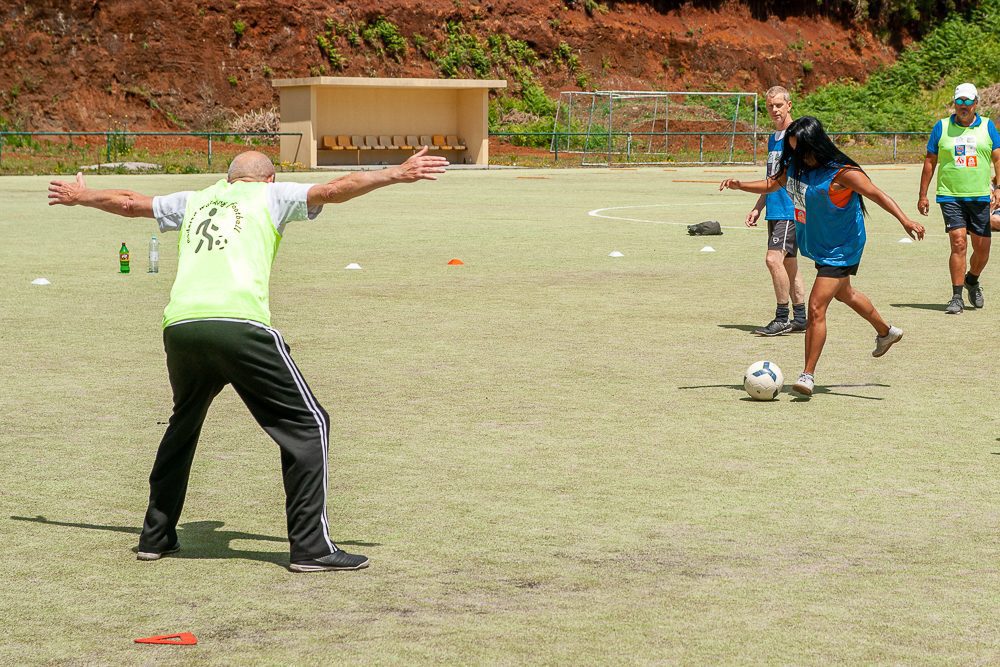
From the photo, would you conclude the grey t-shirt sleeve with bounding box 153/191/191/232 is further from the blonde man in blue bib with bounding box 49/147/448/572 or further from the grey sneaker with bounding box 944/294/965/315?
the grey sneaker with bounding box 944/294/965/315

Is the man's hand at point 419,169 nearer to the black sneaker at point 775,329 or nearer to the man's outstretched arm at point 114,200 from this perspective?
the man's outstretched arm at point 114,200

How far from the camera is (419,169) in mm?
6480

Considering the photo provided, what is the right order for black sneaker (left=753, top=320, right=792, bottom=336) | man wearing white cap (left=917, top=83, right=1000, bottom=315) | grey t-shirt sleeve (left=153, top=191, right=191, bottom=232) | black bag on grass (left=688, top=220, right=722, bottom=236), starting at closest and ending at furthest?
grey t-shirt sleeve (left=153, top=191, right=191, bottom=232), black sneaker (left=753, top=320, right=792, bottom=336), man wearing white cap (left=917, top=83, right=1000, bottom=315), black bag on grass (left=688, top=220, right=722, bottom=236)

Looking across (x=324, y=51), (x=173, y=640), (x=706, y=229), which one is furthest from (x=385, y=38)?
(x=173, y=640)

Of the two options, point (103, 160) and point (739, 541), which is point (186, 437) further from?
point (103, 160)

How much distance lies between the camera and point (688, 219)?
27.8 m

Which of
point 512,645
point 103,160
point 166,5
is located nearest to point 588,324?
point 512,645

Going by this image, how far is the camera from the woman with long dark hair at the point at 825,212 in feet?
33.5

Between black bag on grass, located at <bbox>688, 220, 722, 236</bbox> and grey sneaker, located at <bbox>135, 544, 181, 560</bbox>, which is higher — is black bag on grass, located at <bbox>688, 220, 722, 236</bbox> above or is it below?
below

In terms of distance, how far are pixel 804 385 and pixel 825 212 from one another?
1.26 m

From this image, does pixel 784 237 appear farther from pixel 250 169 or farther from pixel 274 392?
pixel 274 392

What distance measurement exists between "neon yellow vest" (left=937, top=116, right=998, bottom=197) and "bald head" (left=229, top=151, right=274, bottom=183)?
9.79 meters

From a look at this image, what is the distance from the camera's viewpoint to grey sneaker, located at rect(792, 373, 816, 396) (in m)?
10.0

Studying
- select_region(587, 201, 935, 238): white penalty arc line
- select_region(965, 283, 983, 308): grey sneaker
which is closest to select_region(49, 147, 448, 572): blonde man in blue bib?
select_region(965, 283, 983, 308): grey sneaker
